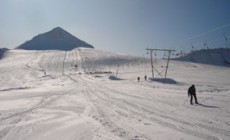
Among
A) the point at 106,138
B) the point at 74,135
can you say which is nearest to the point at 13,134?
the point at 74,135

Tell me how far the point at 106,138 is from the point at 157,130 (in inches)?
104

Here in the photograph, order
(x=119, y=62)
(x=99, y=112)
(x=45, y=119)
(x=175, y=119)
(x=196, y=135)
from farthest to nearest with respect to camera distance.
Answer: (x=119, y=62) → (x=99, y=112) → (x=45, y=119) → (x=175, y=119) → (x=196, y=135)

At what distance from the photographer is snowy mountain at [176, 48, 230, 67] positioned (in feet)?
551

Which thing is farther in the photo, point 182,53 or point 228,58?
point 182,53

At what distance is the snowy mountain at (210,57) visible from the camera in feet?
551

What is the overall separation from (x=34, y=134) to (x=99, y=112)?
20.2ft

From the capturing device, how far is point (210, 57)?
17550 centimetres

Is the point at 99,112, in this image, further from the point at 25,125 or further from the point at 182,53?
the point at 182,53

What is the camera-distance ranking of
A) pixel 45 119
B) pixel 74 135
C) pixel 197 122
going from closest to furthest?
1. pixel 74 135
2. pixel 197 122
3. pixel 45 119

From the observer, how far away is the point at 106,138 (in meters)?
11.6

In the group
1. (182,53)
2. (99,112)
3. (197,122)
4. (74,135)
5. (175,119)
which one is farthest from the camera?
(182,53)

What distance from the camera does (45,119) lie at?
16344mm

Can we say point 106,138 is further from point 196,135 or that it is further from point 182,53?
point 182,53

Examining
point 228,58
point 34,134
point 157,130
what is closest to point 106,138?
point 157,130
